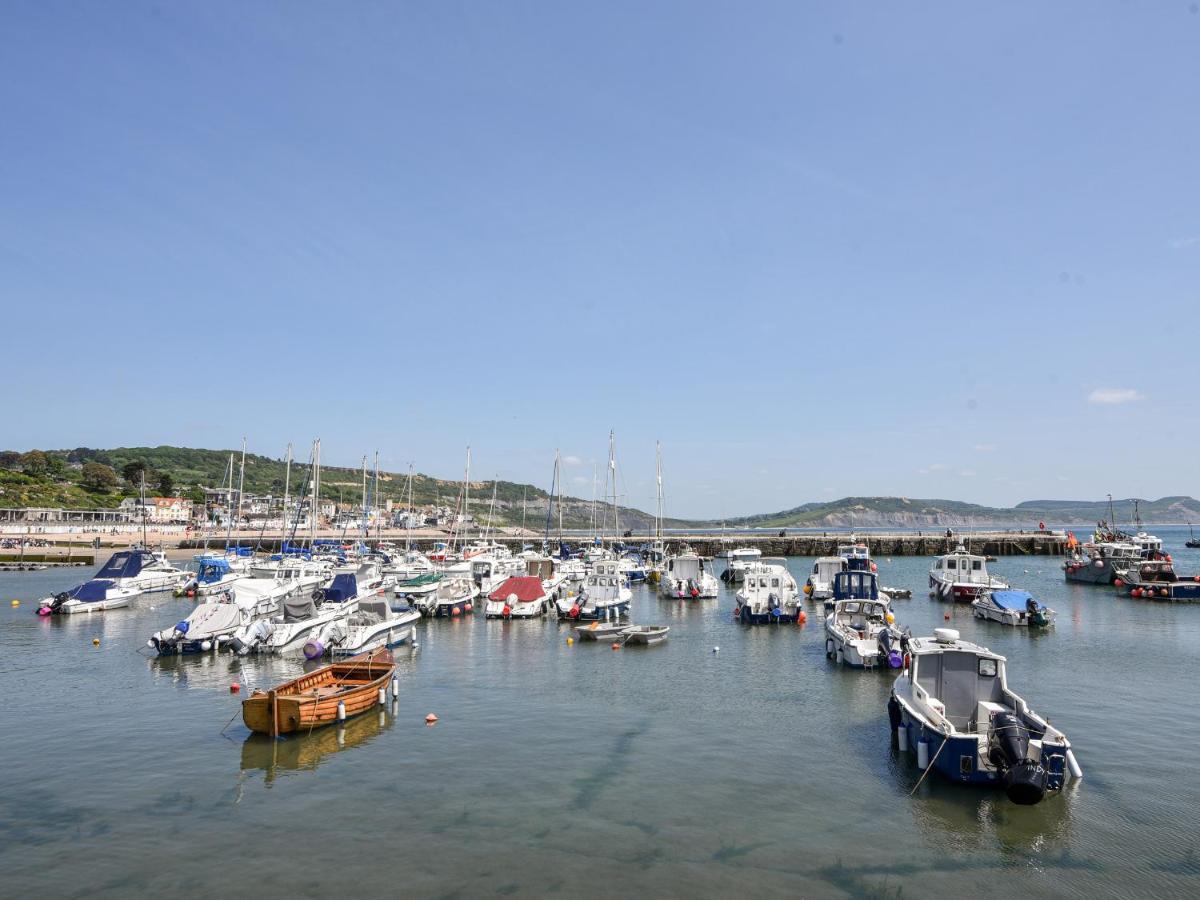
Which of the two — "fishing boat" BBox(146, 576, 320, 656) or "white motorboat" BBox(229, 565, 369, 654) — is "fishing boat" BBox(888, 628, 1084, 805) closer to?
"white motorboat" BBox(229, 565, 369, 654)

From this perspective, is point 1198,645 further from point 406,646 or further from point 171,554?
point 171,554

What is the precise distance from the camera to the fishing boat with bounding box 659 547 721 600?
69.4 meters

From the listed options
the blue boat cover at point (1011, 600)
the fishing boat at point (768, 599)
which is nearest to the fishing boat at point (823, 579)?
the fishing boat at point (768, 599)

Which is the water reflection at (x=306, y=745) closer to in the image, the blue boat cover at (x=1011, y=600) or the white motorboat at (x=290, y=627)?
the white motorboat at (x=290, y=627)

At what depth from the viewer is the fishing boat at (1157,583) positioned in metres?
64.4

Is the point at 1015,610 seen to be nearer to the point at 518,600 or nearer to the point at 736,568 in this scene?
the point at 518,600

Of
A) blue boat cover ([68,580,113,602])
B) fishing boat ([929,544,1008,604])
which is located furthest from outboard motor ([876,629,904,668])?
blue boat cover ([68,580,113,602])

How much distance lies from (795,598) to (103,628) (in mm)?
47966

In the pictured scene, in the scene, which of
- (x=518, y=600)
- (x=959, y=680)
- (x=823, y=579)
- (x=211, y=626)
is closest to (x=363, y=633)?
(x=211, y=626)

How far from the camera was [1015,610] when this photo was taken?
2029 inches

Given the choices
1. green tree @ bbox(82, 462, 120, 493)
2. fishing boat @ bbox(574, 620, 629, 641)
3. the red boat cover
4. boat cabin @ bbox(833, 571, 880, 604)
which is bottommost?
fishing boat @ bbox(574, 620, 629, 641)

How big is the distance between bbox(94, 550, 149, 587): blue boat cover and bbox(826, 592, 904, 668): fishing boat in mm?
59147

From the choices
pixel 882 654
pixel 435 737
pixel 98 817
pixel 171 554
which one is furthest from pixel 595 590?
pixel 171 554

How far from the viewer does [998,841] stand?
17641 millimetres
